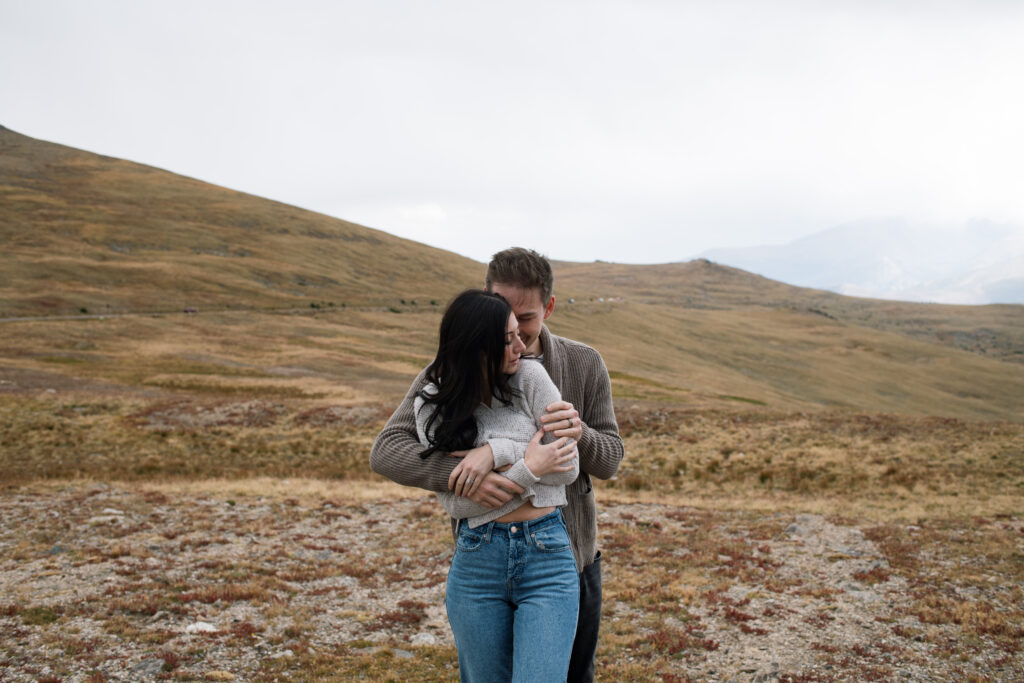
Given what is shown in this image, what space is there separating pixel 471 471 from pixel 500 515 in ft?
1.12

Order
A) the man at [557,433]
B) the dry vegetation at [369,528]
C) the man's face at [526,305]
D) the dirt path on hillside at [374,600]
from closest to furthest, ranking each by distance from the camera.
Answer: the man at [557,433], the man's face at [526,305], the dirt path on hillside at [374,600], the dry vegetation at [369,528]

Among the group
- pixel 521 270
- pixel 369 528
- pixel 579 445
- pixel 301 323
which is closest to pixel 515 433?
pixel 579 445

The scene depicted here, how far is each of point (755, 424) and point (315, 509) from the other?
1936 cm

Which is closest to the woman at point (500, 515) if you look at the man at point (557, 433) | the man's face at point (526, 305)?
the man at point (557, 433)

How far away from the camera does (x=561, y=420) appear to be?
3812mm

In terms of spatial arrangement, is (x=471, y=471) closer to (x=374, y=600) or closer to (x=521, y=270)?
(x=521, y=270)

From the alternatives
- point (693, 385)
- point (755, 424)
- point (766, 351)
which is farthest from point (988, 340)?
point (755, 424)

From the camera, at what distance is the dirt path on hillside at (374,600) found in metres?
7.79

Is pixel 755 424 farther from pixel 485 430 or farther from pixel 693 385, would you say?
pixel 693 385

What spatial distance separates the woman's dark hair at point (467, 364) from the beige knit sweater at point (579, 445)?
0.44 ft

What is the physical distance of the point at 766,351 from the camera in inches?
3898

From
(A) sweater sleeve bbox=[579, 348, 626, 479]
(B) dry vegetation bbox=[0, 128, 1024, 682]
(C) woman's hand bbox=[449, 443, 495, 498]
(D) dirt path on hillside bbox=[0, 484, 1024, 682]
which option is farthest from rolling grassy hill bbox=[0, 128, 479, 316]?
(C) woman's hand bbox=[449, 443, 495, 498]

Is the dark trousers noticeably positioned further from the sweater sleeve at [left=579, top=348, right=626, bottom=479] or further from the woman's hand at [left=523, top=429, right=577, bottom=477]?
the woman's hand at [left=523, top=429, right=577, bottom=477]

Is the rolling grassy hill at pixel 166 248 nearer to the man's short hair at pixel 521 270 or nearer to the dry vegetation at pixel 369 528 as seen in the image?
the dry vegetation at pixel 369 528
